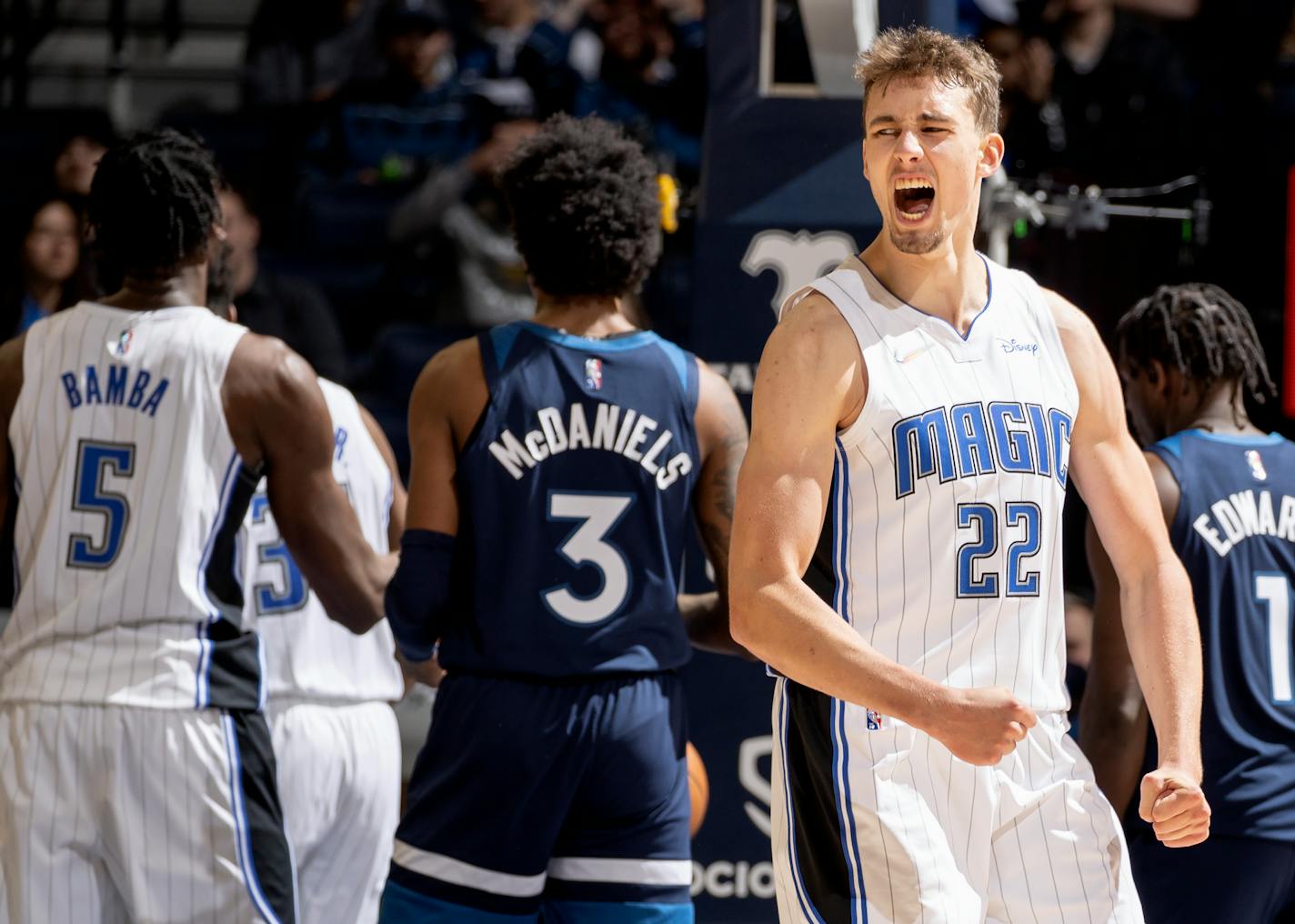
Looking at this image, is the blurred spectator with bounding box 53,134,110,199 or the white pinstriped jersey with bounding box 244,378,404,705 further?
the blurred spectator with bounding box 53,134,110,199

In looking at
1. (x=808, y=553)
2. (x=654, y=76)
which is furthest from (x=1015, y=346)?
(x=654, y=76)

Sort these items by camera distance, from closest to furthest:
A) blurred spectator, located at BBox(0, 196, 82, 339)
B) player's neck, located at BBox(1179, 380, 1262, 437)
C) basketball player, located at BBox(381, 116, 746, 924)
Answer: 1. basketball player, located at BBox(381, 116, 746, 924)
2. player's neck, located at BBox(1179, 380, 1262, 437)
3. blurred spectator, located at BBox(0, 196, 82, 339)

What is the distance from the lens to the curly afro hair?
344 cm

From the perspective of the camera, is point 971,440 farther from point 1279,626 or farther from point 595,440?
point 1279,626

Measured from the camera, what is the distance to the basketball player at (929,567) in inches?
99.2

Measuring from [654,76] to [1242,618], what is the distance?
260 inches

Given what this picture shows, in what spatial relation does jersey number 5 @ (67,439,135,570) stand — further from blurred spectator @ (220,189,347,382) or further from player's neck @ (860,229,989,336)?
blurred spectator @ (220,189,347,382)

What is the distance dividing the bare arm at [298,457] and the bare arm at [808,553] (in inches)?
40.9

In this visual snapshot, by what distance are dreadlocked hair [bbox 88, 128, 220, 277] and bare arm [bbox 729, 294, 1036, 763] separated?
1317mm

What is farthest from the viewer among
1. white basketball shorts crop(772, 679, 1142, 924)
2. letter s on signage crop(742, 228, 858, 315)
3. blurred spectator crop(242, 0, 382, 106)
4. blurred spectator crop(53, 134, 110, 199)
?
blurred spectator crop(242, 0, 382, 106)

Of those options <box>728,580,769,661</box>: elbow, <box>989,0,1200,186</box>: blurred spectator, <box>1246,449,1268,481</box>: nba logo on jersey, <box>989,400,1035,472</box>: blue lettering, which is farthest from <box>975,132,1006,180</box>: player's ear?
<box>989,0,1200,186</box>: blurred spectator

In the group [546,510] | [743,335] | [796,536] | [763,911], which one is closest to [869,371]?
[796,536]

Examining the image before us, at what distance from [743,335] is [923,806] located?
234cm

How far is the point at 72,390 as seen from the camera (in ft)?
10.7
